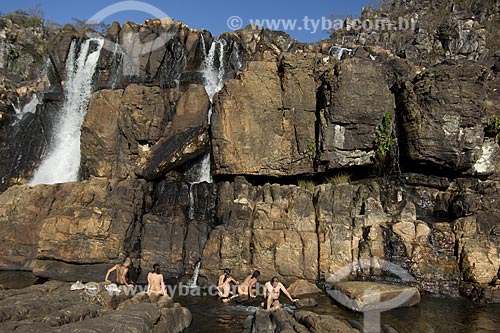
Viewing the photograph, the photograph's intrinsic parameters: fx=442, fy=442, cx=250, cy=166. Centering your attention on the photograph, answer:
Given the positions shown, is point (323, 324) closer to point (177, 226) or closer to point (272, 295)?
point (272, 295)

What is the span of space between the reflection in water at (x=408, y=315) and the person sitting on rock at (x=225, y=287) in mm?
261

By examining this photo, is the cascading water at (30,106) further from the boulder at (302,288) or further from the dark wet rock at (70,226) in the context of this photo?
the boulder at (302,288)

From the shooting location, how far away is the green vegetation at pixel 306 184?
1868cm

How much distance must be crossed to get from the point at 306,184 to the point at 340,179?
1473 mm

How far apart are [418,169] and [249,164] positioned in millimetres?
7190

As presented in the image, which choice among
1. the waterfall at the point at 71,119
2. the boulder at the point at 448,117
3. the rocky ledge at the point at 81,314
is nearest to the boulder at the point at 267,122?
the boulder at the point at 448,117

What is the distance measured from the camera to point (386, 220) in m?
16.3

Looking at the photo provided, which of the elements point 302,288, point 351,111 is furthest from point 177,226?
point 351,111

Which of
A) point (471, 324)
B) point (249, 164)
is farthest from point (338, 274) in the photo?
point (249, 164)

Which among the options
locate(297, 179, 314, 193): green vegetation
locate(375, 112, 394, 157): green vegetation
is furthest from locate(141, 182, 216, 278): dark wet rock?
locate(375, 112, 394, 157): green vegetation

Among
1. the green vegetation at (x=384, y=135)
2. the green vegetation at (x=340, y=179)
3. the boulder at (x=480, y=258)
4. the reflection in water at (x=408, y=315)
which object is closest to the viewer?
the reflection in water at (x=408, y=315)

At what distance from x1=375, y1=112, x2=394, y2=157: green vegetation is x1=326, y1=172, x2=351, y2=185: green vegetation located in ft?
6.16

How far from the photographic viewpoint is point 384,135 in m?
18.4

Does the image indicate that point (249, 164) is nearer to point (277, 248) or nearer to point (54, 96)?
point (277, 248)
